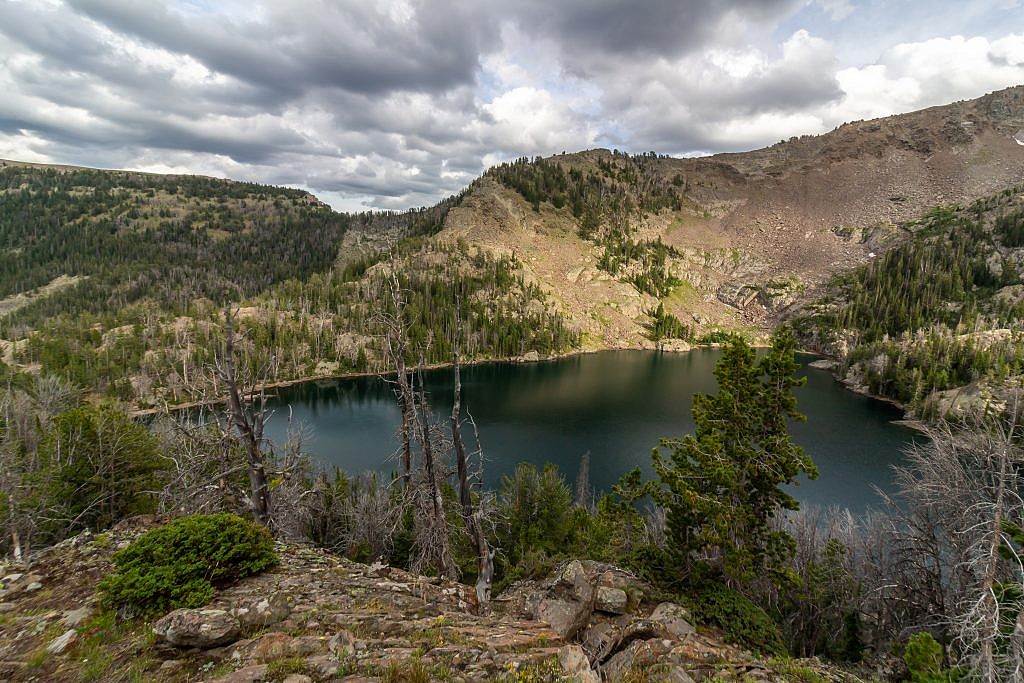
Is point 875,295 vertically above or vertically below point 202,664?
above

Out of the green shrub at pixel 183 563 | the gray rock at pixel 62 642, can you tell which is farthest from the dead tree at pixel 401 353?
the gray rock at pixel 62 642

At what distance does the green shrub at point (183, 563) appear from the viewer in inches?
313

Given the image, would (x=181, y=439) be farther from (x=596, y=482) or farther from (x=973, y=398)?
(x=973, y=398)

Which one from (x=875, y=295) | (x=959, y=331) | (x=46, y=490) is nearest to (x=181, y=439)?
(x=46, y=490)

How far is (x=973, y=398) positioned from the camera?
71438mm

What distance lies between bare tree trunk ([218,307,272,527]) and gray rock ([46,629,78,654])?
5.47 meters

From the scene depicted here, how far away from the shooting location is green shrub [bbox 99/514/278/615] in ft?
26.1

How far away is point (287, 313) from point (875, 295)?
199 m

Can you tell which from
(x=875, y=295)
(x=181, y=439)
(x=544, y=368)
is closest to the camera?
(x=181, y=439)

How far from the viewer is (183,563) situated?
8672 mm

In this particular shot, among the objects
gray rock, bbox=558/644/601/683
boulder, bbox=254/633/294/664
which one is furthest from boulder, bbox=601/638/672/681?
boulder, bbox=254/633/294/664

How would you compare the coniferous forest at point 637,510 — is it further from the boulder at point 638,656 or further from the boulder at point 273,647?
the boulder at point 638,656

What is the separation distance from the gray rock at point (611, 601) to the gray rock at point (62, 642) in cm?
1222

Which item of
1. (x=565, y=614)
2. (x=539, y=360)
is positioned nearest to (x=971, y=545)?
(x=565, y=614)
